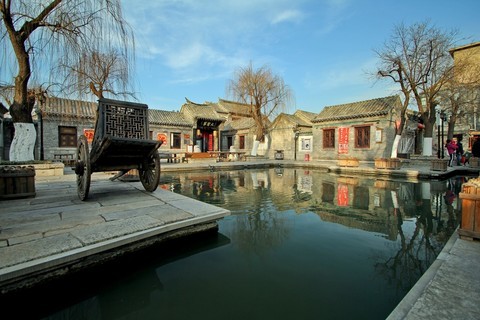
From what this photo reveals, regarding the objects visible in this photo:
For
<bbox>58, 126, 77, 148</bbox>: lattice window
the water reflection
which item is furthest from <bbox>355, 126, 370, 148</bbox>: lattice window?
<bbox>58, 126, 77, 148</bbox>: lattice window

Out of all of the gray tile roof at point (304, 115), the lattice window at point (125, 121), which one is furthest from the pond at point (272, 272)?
the gray tile roof at point (304, 115)

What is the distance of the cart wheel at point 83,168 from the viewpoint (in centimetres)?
336

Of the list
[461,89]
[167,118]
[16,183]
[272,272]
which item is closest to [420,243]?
[272,272]

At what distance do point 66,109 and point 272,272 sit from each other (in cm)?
1709

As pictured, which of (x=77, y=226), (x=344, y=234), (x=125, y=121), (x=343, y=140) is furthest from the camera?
(x=343, y=140)

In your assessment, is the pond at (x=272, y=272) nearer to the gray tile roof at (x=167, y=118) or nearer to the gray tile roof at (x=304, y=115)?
the gray tile roof at (x=167, y=118)

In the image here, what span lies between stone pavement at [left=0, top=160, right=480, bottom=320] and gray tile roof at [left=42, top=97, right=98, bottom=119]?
12.7 m

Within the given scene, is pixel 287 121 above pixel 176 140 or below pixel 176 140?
above

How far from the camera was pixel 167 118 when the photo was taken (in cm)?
1914

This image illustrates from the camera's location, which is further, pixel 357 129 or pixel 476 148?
pixel 357 129

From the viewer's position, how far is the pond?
183cm

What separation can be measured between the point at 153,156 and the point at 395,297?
12.3 feet

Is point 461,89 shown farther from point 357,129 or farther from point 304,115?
point 304,115

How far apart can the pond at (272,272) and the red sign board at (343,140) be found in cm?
1253
